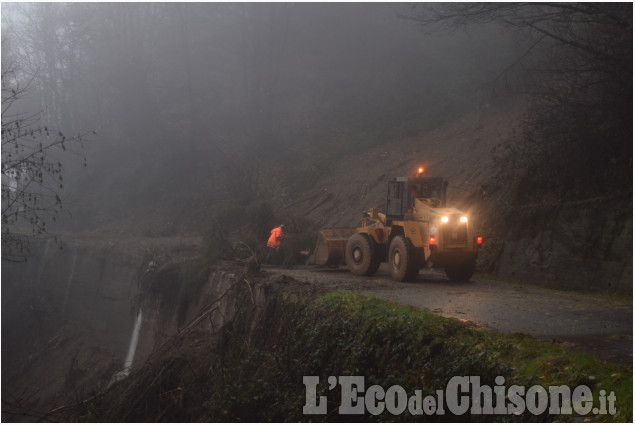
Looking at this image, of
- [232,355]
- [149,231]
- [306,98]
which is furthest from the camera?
[306,98]

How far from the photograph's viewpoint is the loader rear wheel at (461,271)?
14.5m

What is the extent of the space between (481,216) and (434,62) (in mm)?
20310

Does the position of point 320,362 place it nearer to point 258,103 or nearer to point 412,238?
point 412,238

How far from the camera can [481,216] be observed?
18.3 metres

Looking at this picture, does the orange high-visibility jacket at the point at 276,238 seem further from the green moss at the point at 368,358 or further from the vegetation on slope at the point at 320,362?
the green moss at the point at 368,358

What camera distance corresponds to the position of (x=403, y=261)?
567 inches

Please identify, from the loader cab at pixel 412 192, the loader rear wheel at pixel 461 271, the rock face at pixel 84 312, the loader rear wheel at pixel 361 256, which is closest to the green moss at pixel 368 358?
the loader rear wheel at pixel 361 256

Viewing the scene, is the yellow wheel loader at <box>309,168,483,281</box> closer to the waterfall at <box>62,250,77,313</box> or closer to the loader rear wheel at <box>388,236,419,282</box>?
the loader rear wheel at <box>388,236,419,282</box>

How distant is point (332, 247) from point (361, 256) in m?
1.46

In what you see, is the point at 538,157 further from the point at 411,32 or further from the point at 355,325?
the point at 411,32

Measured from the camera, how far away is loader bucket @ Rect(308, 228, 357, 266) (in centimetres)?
1736

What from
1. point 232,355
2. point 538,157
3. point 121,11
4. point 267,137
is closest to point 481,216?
point 538,157

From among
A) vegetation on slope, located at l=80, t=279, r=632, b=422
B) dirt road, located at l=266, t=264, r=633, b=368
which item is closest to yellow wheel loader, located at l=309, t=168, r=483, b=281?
dirt road, located at l=266, t=264, r=633, b=368

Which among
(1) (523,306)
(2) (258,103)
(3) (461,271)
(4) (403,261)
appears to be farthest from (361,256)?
(2) (258,103)
